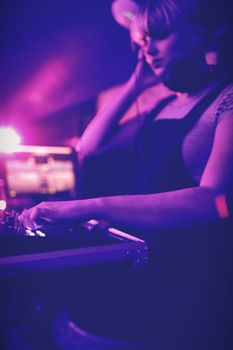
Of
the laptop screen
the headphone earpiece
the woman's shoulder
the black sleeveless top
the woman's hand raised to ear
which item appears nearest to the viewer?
the woman's shoulder

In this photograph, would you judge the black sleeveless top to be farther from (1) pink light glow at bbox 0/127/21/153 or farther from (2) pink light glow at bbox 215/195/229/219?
(1) pink light glow at bbox 0/127/21/153

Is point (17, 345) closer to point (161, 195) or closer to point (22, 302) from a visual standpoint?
point (22, 302)

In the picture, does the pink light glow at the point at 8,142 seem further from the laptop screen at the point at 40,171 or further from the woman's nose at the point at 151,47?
the woman's nose at the point at 151,47

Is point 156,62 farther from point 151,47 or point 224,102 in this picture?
point 224,102

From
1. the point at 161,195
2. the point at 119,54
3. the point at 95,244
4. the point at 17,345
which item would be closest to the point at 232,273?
the point at 161,195

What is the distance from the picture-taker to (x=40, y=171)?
192 inches

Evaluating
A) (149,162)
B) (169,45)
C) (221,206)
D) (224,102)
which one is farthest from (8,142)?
(221,206)

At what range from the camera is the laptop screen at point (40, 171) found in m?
4.51

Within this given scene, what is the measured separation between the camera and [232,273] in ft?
3.23

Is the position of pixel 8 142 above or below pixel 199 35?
below

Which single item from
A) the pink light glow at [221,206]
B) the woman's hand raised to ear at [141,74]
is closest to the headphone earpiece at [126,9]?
the woman's hand raised to ear at [141,74]

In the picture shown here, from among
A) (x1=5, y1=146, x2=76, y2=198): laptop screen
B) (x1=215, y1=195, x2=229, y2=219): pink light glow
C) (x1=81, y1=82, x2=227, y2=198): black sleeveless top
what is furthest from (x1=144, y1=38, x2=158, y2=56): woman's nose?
(x1=5, y1=146, x2=76, y2=198): laptop screen

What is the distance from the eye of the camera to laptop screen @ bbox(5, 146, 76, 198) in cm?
451

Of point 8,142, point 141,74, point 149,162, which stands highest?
point 141,74
